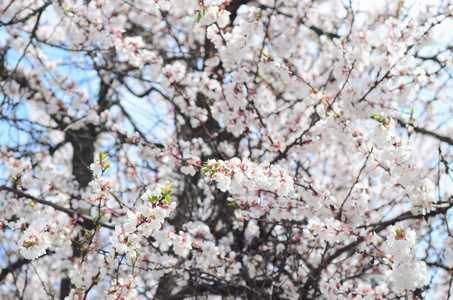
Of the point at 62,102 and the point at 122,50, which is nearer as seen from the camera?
the point at 122,50

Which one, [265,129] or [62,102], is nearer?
[265,129]

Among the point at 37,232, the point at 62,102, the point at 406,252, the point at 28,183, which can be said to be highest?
the point at 62,102

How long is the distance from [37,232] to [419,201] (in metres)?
2.62

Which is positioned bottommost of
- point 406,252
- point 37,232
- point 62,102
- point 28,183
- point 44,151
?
point 37,232

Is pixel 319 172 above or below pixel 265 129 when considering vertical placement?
above

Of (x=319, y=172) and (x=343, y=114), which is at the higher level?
(x=319, y=172)

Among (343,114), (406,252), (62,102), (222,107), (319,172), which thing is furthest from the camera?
(319,172)

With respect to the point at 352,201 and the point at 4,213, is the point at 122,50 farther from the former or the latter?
the point at 352,201

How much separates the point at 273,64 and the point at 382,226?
1.48m

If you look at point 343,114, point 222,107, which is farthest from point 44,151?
point 343,114

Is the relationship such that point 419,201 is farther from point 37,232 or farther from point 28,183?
point 28,183

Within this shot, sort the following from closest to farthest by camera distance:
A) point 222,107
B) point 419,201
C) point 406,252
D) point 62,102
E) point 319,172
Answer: point 406,252, point 419,201, point 222,107, point 62,102, point 319,172

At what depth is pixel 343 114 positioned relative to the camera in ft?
12.7

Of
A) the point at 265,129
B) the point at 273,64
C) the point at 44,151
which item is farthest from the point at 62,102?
the point at 273,64
